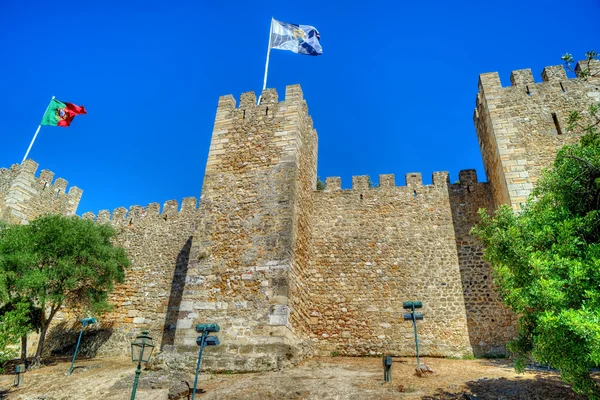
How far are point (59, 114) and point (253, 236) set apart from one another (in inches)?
538

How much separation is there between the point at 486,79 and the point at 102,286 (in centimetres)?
1468

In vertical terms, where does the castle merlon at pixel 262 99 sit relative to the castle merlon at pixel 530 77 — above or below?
below

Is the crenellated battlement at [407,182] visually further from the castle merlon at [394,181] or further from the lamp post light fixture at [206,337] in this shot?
the lamp post light fixture at [206,337]

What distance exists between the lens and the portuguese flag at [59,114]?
18.0m

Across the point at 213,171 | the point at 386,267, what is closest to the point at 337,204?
the point at 386,267

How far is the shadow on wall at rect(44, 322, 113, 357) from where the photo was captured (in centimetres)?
1370

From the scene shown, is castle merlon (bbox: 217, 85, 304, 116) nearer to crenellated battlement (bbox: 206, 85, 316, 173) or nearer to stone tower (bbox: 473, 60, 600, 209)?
crenellated battlement (bbox: 206, 85, 316, 173)

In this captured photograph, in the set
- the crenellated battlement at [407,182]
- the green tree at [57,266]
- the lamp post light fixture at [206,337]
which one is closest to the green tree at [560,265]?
the lamp post light fixture at [206,337]

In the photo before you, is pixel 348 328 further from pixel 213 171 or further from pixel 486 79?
pixel 486 79

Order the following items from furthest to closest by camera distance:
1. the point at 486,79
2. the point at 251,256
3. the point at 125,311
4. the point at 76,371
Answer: the point at 125,311 → the point at 486,79 → the point at 76,371 → the point at 251,256

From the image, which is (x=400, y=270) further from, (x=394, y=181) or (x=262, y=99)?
(x=262, y=99)

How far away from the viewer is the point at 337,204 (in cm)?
1347

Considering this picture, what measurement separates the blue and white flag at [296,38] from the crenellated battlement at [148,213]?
7.20 m

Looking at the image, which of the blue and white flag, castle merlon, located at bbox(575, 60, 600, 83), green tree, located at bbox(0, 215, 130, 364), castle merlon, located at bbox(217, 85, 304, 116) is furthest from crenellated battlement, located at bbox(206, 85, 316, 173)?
castle merlon, located at bbox(575, 60, 600, 83)
